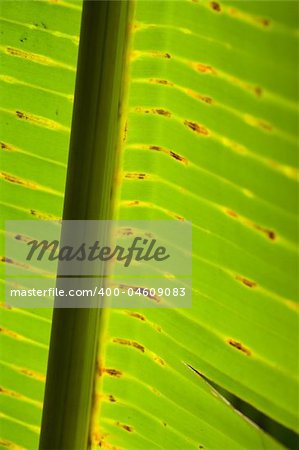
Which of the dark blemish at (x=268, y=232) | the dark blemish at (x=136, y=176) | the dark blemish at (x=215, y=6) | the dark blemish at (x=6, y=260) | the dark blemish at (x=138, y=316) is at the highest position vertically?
the dark blemish at (x=215, y=6)

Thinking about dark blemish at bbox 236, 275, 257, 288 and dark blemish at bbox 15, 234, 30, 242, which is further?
dark blemish at bbox 15, 234, 30, 242

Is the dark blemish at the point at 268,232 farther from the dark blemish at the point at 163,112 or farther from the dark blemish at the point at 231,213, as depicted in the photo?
the dark blemish at the point at 163,112

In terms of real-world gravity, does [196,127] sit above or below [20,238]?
above

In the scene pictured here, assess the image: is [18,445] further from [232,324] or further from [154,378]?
[232,324]

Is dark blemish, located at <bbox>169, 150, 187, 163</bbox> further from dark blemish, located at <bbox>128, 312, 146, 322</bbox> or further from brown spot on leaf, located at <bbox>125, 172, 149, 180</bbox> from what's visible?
dark blemish, located at <bbox>128, 312, 146, 322</bbox>

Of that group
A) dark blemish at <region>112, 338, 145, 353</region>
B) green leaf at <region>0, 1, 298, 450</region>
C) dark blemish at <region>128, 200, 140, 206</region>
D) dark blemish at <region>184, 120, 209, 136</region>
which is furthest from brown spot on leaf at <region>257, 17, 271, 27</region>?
dark blemish at <region>112, 338, 145, 353</region>

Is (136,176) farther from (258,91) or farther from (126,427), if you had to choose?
(126,427)

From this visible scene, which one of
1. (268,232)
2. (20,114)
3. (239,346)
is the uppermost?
(20,114)

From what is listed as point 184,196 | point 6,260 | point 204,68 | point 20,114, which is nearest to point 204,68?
point 204,68

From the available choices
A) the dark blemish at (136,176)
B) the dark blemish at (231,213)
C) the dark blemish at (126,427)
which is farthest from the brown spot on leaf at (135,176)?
the dark blemish at (126,427)

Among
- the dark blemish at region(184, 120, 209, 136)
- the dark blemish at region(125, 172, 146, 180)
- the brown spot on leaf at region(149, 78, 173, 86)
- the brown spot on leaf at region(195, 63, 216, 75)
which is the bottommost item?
the dark blemish at region(125, 172, 146, 180)
